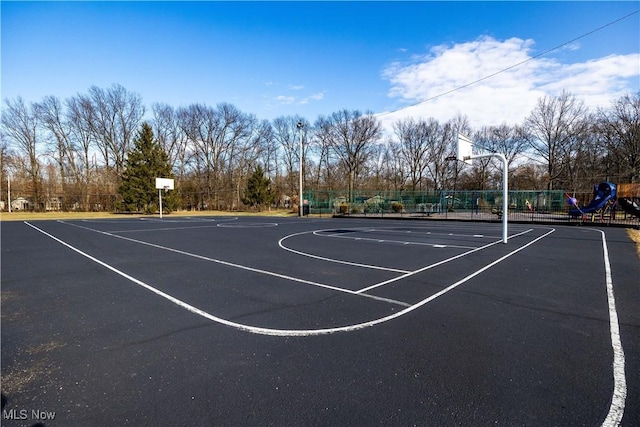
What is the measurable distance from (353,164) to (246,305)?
52256mm

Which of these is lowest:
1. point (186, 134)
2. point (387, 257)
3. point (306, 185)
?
point (387, 257)

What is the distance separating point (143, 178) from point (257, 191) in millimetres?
14800

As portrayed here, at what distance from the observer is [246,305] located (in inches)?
194

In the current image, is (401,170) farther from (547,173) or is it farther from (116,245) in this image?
(116,245)

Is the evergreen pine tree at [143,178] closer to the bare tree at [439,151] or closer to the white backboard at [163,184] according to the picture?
the white backboard at [163,184]

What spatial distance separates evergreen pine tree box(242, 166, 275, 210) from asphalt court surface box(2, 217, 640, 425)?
127 ft

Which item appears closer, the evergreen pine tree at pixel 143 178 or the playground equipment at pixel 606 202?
the playground equipment at pixel 606 202

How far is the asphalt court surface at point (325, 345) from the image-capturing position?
244 cm

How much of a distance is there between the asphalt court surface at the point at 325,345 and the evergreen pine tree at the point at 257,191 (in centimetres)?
3869

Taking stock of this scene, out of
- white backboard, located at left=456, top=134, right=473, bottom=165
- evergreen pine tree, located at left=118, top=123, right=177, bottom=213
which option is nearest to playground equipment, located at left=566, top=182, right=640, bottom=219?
white backboard, located at left=456, top=134, right=473, bottom=165

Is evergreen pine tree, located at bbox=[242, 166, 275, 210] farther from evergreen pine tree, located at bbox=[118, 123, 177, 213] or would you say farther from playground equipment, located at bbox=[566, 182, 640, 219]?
playground equipment, located at bbox=[566, 182, 640, 219]

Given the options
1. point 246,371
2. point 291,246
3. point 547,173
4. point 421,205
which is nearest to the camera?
point 246,371

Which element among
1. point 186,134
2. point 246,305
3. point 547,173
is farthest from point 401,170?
point 246,305

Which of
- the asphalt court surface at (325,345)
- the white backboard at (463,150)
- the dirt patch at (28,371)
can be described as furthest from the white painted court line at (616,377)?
the white backboard at (463,150)
